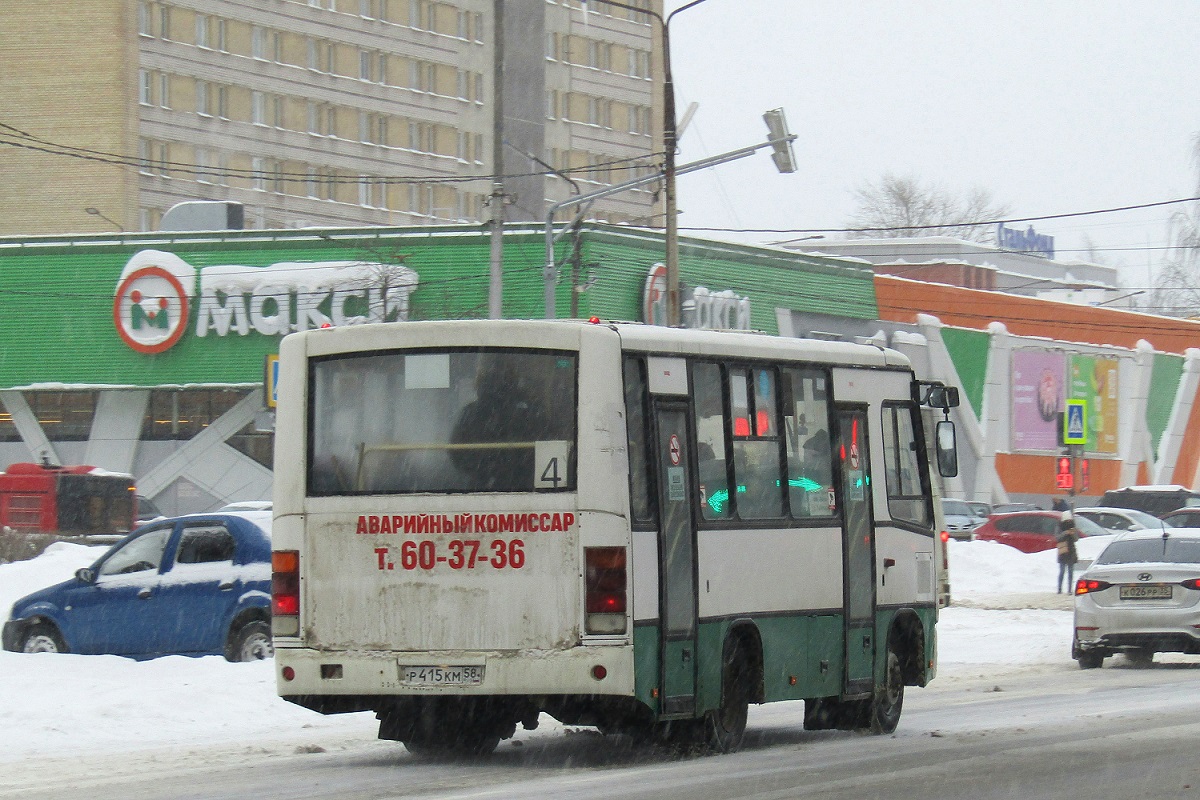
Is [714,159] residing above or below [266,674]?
above

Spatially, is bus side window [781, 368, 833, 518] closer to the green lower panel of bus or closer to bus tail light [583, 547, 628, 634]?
the green lower panel of bus

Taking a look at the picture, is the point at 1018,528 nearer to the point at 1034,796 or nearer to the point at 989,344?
the point at 989,344

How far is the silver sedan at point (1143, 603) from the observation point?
2023 cm

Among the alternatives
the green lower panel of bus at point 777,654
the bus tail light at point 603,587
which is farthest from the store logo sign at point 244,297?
the bus tail light at point 603,587

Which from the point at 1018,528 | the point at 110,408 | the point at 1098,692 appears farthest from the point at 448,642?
the point at 110,408

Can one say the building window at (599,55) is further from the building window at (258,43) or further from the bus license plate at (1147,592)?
the bus license plate at (1147,592)

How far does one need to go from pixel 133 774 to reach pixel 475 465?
8.64ft

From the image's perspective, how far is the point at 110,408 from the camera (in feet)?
180

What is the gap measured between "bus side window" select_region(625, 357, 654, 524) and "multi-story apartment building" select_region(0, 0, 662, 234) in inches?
1921

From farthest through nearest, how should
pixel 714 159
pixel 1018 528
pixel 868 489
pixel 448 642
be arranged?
pixel 1018 528, pixel 714 159, pixel 868 489, pixel 448 642

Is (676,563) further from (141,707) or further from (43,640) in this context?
(43,640)

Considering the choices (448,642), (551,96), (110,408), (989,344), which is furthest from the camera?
(551,96)

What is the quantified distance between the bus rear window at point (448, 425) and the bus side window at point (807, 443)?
2.27 m

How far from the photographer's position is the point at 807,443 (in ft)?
43.4
